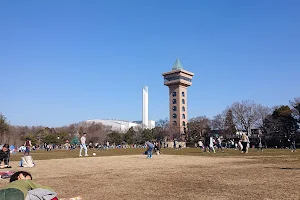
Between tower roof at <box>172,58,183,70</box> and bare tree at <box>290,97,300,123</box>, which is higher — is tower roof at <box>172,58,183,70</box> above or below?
above

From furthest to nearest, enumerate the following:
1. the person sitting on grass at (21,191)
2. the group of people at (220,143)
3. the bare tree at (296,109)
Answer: the bare tree at (296,109) < the group of people at (220,143) < the person sitting on grass at (21,191)

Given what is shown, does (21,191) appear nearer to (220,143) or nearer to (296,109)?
(220,143)

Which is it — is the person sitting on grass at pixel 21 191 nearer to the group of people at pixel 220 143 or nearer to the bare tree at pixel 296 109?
the group of people at pixel 220 143

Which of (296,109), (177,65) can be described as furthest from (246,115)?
(177,65)

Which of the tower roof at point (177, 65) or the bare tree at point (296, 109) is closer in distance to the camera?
the bare tree at point (296, 109)

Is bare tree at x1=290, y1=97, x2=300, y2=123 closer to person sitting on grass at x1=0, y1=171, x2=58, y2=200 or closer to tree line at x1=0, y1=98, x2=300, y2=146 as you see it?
tree line at x1=0, y1=98, x2=300, y2=146

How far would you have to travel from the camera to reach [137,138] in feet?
325

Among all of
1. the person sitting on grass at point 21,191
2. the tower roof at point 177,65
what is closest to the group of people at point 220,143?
the person sitting on grass at point 21,191

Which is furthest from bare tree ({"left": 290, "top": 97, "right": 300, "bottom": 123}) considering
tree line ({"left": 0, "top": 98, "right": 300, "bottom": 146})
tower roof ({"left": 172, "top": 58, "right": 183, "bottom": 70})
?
tower roof ({"left": 172, "top": 58, "right": 183, "bottom": 70})

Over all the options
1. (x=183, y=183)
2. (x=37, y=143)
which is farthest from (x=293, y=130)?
(x=37, y=143)

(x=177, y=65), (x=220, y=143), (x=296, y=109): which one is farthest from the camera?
(x=177, y=65)

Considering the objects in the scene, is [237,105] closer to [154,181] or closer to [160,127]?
[160,127]

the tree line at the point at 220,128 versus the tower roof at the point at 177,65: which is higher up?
the tower roof at the point at 177,65

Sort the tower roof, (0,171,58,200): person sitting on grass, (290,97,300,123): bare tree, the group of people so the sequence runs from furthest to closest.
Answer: the tower roof, (290,97,300,123): bare tree, the group of people, (0,171,58,200): person sitting on grass
